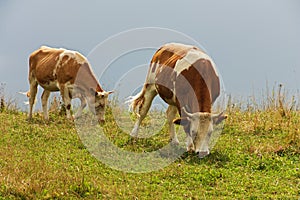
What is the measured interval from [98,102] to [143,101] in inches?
133

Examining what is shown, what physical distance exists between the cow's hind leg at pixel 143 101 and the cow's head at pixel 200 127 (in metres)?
2.32

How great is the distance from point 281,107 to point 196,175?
615 cm

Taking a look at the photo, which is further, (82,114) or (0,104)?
(0,104)

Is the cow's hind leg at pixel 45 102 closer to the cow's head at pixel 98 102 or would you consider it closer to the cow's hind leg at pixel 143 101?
the cow's head at pixel 98 102

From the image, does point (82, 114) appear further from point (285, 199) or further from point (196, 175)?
point (285, 199)

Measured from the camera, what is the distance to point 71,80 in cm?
1479

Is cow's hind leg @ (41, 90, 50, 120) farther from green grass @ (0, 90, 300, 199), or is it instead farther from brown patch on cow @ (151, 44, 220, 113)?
brown patch on cow @ (151, 44, 220, 113)

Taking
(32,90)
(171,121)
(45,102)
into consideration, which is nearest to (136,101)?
(171,121)

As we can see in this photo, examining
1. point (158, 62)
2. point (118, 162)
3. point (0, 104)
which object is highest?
point (158, 62)

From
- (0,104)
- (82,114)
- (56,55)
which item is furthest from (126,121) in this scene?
(0,104)

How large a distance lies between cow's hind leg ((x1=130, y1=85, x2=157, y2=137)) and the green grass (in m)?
0.39

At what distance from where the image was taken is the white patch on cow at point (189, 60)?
10.4 m

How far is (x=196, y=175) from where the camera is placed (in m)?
8.35

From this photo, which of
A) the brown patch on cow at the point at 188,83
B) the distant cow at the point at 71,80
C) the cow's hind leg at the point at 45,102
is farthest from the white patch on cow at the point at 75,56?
the brown patch on cow at the point at 188,83
